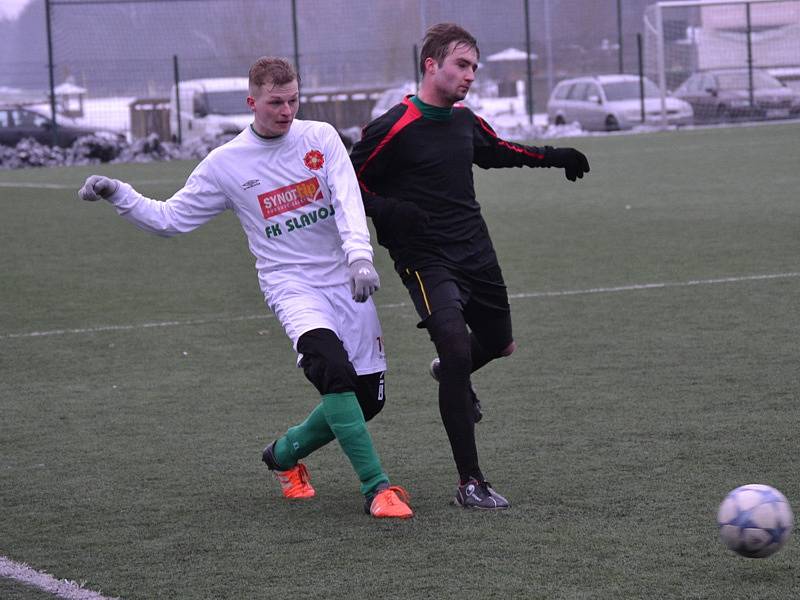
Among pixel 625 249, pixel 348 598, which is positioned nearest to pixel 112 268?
pixel 625 249

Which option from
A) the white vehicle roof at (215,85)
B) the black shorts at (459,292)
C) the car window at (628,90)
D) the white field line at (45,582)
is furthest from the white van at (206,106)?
the white field line at (45,582)

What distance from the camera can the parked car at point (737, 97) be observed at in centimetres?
3253

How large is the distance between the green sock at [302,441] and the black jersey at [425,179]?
2.25 feet

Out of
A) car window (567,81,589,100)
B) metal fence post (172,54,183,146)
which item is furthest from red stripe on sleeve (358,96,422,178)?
car window (567,81,589,100)

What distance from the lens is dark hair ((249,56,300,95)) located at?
4.95 metres

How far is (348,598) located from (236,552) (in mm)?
671

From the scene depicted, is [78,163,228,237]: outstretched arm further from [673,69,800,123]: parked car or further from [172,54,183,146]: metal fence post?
[673,69,800,123]: parked car

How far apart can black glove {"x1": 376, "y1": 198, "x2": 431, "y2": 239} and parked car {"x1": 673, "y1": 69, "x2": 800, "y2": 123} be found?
2888 centimetres

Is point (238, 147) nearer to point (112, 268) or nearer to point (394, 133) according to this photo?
point (394, 133)

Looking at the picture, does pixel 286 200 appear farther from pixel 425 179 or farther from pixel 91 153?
pixel 91 153

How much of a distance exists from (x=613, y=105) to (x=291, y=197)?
28.2m

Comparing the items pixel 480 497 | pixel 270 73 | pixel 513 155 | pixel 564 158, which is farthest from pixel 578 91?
pixel 480 497

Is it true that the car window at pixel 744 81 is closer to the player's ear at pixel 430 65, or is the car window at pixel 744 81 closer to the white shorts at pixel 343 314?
the player's ear at pixel 430 65

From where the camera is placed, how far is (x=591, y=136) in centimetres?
3053
